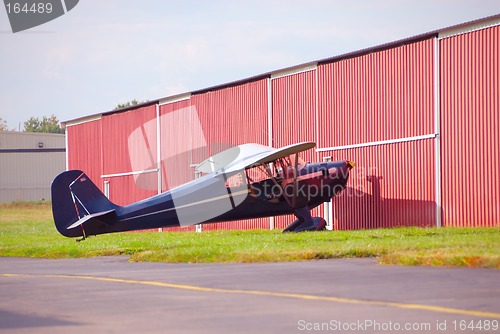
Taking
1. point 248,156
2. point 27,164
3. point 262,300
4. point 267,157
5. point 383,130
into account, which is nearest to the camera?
point 262,300

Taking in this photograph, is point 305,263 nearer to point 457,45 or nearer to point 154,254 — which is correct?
point 154,254

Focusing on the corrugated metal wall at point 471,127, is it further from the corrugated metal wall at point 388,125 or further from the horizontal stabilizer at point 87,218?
the horizontal stabilizer at point 87,218

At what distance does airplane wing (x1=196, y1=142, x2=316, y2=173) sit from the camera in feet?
86.0

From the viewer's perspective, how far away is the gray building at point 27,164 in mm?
114688

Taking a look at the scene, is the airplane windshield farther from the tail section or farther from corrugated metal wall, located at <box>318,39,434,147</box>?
the tail section

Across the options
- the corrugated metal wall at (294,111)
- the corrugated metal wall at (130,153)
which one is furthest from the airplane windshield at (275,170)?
the corrugated metal wall at (130,153)

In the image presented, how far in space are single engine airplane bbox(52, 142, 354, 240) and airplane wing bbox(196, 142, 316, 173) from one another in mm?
33

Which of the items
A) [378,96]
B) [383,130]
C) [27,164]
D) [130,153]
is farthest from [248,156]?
[27,164]

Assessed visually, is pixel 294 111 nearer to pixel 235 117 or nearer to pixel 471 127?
pixel 235 117

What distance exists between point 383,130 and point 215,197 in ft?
20.4

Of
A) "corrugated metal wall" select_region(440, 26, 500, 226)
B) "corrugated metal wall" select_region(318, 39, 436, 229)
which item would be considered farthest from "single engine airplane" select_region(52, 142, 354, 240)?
"corrugated metal wall" select_region(440, 26, 500, 226)

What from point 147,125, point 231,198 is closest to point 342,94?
point 231,198

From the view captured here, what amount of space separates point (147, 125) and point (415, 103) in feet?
58.8

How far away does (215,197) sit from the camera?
27047 mm
